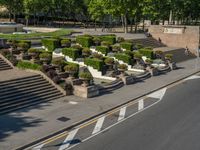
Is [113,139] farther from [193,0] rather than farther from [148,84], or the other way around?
[193,0]

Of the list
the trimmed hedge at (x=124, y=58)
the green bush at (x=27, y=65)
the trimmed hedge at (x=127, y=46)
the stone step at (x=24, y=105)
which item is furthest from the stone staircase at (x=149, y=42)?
the stone step at (x=24, y=105)

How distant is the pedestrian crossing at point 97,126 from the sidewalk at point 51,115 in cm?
73

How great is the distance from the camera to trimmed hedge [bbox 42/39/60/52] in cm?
4056

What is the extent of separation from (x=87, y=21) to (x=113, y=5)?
140 feet

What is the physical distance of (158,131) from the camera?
20.5m

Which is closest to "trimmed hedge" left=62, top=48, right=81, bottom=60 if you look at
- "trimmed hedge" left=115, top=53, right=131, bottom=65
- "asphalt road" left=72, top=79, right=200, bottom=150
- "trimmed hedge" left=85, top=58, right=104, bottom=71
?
"trimmed hedge" left=85, top=58, right=104, bottom=71

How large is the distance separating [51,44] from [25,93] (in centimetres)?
1583

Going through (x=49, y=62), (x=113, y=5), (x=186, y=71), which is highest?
(x=113, y=5)

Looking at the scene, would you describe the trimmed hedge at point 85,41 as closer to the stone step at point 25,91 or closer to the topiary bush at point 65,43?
the topiary bush at point 65,43

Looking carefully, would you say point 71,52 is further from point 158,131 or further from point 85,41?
point 158,131

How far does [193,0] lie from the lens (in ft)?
263

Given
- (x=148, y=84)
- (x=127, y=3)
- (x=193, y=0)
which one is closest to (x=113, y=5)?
(x=127, y=3)

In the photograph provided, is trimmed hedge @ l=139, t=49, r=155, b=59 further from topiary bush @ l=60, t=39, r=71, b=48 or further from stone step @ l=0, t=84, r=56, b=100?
stone step @ l=0, t=84, r=56, b=100

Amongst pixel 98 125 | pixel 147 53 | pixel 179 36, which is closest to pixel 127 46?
pixel 147 53
